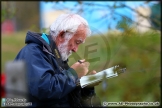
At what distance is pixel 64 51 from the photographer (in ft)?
9.96

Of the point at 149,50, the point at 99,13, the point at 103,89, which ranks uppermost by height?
the point at 99,13

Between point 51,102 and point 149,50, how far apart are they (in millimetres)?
2616

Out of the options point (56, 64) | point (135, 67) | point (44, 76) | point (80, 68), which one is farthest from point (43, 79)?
point (135, 67)

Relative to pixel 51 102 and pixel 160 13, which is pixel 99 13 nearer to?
pixel 160 13

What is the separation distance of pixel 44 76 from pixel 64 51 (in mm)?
332

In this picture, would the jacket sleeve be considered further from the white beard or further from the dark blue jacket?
the white beard

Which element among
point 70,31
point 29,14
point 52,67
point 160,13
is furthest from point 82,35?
point 29,14

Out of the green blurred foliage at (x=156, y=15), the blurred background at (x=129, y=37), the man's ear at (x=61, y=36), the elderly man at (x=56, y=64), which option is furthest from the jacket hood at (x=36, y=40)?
the green blurred foliage at (x=156, y=15)

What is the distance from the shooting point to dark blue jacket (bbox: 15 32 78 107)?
2750mm

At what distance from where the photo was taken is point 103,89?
4.91m

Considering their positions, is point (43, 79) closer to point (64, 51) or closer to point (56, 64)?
point (56, 64)

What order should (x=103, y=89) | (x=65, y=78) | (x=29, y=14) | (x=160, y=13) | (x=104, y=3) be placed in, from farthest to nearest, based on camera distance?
(x=29, y=14), (x=160, y=13), (x=104, y=3), (x=103, y=89), (x=65, y=78)

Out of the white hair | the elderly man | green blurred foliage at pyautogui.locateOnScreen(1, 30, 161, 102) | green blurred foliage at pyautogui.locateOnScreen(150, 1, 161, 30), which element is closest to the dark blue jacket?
the elderly man

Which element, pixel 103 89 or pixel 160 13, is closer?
pixel 103 89
